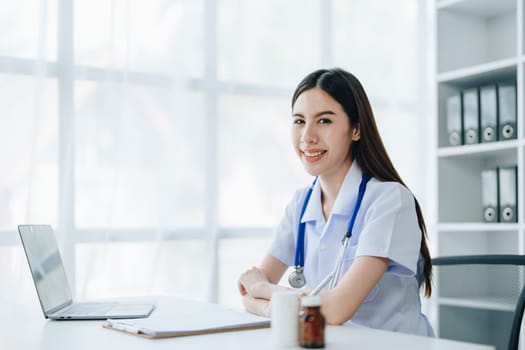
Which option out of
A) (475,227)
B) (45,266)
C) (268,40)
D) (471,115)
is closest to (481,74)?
(471,115)

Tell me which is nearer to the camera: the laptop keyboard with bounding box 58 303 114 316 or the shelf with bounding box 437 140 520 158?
the laptop keyboard with bounding box 58 303 114 316

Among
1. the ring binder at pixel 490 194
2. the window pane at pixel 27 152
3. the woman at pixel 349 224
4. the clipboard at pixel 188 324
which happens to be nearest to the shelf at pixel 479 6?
the ring binder at pixel 490 194

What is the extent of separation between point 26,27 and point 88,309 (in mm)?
1399

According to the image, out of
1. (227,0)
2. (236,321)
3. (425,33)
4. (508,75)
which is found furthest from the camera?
(425,33)

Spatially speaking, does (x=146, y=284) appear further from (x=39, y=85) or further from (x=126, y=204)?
(x=39, y=85)

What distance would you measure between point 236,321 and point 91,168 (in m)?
1.51

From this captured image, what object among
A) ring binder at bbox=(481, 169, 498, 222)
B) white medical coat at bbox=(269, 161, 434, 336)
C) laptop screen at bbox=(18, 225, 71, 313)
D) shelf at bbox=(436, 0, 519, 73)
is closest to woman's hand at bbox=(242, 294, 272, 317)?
white medical coat at bbox=(269, 161, 434, 336)

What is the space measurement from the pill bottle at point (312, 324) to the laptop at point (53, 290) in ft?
1.79

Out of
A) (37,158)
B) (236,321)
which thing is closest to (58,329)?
(236,321)

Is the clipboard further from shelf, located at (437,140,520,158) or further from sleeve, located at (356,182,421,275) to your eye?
shelf, located at (437,140,520,158)

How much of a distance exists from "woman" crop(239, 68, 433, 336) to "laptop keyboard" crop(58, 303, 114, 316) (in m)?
0.37

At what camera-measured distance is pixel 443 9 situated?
9.96ft

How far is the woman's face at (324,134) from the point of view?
1981mm

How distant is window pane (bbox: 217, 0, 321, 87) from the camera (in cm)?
321
